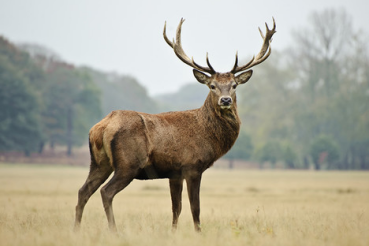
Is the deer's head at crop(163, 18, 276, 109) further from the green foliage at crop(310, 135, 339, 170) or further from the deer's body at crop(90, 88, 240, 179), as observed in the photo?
the green foliage at crop(310, 135, 339, 170)

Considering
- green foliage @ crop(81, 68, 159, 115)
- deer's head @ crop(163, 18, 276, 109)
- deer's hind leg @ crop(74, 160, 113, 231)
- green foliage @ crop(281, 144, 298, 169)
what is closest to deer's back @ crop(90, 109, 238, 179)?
deer's hind leg @ crop(74, 160, 113, 231)

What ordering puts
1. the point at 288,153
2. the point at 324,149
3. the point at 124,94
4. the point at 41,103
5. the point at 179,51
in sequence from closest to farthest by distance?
the point at 179,51
the point at 324,149
the point at 41,103
the point at 288,153
the point at 124,94

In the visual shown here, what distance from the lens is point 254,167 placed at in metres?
71.1

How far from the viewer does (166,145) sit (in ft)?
29.9

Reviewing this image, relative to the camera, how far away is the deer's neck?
9642 mm

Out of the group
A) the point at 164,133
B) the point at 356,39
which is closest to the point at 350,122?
the point at 356,39

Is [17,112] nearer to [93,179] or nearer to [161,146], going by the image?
[93,179]

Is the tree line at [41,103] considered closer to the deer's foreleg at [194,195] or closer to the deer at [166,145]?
the deer at [166,145]

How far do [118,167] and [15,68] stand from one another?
55359 millimetres

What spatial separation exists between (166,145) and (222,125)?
4.00ft

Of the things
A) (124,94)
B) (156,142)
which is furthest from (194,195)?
(124,94)

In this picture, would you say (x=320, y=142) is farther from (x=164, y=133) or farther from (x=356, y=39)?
(x=164, y=133)

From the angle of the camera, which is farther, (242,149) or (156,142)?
(242,149)

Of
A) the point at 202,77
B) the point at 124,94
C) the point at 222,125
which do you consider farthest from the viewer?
the point at 124,94
